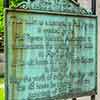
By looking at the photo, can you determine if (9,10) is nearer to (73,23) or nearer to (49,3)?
(49,3)

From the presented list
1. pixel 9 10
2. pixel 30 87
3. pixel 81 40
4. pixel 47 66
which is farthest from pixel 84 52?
pixel 9 10

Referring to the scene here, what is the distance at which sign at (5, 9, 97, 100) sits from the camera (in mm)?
3922

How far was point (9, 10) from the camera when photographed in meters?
3.85

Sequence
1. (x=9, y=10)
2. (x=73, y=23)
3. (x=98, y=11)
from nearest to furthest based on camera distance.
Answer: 1. (x=9, y=10)
2. (x=73, y=23)
3. (x=98, y=11)

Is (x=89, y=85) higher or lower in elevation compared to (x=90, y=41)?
lower

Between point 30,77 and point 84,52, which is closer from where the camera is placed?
point 30,77

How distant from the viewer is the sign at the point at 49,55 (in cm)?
392

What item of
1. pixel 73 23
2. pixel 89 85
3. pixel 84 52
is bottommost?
pixel 89 85

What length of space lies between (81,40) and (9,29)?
98 centimetres

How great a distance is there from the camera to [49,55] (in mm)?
4180

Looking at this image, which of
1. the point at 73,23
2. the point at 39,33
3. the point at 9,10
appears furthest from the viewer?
the point at 73,23

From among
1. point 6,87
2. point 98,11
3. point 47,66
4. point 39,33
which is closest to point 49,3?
point 39,33

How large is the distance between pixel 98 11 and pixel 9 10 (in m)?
1.96

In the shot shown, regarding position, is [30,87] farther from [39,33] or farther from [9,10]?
[9,10]
